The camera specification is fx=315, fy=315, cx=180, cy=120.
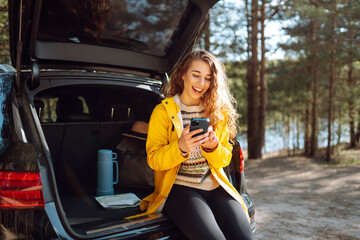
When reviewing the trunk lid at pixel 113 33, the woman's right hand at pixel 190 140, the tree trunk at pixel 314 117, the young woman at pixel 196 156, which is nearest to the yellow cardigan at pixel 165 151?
the young woman at pixel 196 156

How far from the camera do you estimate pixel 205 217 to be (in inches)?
75.2

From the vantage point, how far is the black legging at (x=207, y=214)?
187cm

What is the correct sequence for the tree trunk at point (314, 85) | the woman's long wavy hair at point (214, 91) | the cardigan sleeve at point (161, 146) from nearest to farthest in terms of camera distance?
the cardigan sleeve at point (161, 146)
the woman's long wavy hair at point (214, 91)
the tree trunk at point (314, 85)

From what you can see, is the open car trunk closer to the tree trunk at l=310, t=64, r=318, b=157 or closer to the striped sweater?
the striped sweater

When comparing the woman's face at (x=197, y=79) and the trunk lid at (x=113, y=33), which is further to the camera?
the trunk lid at (x=113, y=33)

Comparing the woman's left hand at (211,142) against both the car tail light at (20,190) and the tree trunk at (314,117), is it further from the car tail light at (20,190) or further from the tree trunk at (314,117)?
the tree trunk at (314,117)

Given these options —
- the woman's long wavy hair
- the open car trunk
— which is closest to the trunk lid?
the open car trunk

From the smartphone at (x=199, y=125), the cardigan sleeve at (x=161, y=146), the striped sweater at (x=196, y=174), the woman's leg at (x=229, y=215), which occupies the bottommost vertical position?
the woman's leg at (x=229, y=215)

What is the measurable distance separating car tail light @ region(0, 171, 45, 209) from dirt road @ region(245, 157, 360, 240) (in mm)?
2435

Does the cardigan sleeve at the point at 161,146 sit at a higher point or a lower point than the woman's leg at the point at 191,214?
higher

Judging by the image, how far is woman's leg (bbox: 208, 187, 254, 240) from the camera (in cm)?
193

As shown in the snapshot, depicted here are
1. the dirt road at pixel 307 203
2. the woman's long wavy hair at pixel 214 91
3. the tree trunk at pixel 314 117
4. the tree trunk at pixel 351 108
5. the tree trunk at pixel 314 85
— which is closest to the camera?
the woman's long wavy hair at pixel 214 91

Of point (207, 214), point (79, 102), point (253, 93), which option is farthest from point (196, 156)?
point (253, 93)

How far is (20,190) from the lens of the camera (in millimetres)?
1556
